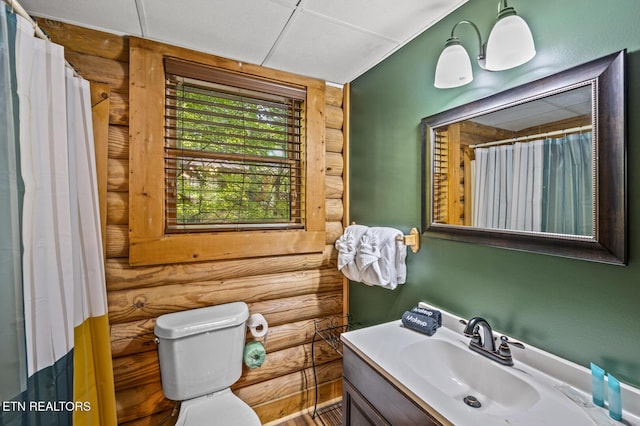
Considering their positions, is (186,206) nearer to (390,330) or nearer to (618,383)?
(390,330)

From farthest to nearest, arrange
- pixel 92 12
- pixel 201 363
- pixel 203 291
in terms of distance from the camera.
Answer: pixel 203 291 → pixel 201 363 → pixel 92 12

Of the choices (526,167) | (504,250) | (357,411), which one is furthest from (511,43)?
(357,411)

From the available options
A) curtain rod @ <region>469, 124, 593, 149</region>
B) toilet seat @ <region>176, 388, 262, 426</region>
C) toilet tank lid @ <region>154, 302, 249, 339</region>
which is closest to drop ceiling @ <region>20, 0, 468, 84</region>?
curtain rod @ <region>469, 124, 593, 149</region>

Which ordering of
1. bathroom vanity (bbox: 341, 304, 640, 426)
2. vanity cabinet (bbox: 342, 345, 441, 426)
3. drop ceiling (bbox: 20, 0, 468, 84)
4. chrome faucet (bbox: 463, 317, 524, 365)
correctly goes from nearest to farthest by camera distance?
bathroom vanity (bbox: 341, 304, 640, 426)
vanity cabinet (bbox: 342, 345, 441, 426)
chrome faucet (bbox: 463, 317, 524, 365)
drop ceiling (bbox: 20, 0, 468, 84)

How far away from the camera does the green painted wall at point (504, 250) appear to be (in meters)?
0.83

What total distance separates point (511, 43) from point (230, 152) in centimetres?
147

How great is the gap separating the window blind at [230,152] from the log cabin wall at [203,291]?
231 millimetres

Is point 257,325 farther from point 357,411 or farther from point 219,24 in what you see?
point 219,24

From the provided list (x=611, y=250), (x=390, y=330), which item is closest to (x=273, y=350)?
(x=390, y=330)

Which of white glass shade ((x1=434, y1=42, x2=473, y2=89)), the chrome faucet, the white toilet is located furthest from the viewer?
the white toilet

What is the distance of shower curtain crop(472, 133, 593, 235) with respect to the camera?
2.96 ft

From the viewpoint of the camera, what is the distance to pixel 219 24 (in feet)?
4.65

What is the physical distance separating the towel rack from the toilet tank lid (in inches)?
38.6

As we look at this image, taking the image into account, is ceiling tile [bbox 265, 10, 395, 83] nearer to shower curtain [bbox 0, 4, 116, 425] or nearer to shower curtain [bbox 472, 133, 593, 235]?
shower curtain [bbox 472, 133, 593, 235]
